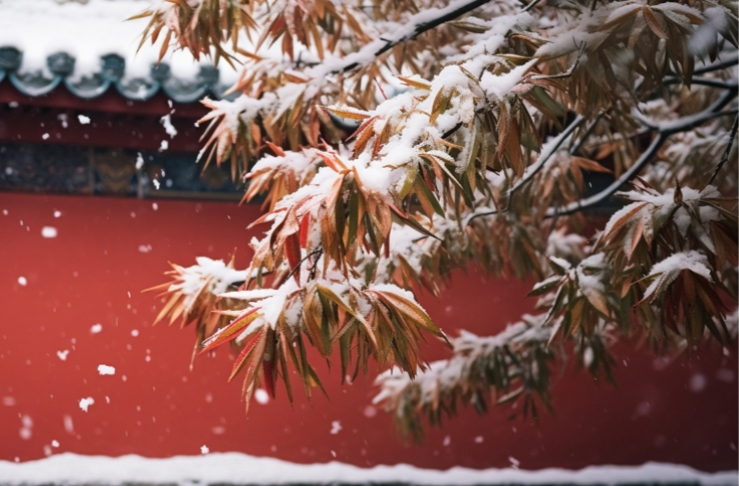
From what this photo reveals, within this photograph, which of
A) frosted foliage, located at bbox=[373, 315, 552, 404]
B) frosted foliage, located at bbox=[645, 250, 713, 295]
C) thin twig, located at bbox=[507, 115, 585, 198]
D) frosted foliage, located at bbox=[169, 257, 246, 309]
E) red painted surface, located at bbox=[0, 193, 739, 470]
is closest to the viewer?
frosted foliage, located at bbox=[645, 250, 713, 295]

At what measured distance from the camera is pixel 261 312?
1.25 m

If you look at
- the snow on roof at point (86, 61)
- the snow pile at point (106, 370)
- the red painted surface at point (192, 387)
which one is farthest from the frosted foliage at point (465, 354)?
the snow on roof at point (86, 61)

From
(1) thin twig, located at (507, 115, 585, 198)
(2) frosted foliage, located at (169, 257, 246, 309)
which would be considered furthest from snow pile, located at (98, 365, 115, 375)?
(1) thin twig, located at (507, 115, 585, 198)

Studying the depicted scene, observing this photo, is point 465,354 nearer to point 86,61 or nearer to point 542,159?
point 542,159

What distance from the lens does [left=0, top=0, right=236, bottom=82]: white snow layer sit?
3.02 metres

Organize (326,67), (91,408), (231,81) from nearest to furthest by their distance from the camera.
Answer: (326,67) → (231,81) → (91,408)

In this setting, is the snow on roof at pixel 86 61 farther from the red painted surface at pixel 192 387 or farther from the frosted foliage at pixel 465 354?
the frosted foliage at pixel 465 354

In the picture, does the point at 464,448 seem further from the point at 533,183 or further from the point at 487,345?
the point at 533,183

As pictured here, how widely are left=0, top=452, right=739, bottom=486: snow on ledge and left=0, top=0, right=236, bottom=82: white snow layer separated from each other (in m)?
1.96

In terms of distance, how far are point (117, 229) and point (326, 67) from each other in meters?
1.94

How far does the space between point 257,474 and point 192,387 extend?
61 cm

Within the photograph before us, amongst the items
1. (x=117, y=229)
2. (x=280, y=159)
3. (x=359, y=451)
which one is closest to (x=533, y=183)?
(x=280, y=159)

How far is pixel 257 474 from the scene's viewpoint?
137 inches

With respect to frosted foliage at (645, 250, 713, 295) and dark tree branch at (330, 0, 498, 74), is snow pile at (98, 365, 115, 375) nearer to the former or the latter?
dark tree branch at (330, 0, 498, 74)
